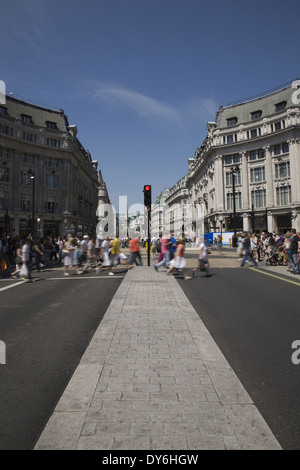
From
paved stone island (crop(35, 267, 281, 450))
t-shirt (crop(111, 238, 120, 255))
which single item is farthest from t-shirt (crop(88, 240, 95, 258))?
paved stone island (crop(35, 267, 281, 450))

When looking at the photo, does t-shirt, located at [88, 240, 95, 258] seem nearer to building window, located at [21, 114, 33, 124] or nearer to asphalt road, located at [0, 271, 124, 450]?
asphalt road, located at [0, 271, 124, 450]

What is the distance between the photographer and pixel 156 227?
149 metres

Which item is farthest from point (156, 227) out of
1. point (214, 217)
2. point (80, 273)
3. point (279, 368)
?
point (279, 368)

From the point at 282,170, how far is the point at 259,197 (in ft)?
19.3

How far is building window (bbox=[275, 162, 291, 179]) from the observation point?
166 ft

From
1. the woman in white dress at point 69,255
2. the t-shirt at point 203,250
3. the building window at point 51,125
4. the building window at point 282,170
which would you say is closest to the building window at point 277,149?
the building window at point 282,170

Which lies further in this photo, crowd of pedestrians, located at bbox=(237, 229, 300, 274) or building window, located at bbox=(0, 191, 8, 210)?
building window, located at bbox=(0, 191, 8, 210)

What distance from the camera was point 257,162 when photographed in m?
54.8

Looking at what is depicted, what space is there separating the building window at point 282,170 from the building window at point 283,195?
2.05m

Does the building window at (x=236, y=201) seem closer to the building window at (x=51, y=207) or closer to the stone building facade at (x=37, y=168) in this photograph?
the stone building facade at (x=37, y=168)

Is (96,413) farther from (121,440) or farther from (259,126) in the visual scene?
(259,126)

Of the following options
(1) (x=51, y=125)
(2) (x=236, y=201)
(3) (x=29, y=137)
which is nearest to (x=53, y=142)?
(1) (x=51, y=125)

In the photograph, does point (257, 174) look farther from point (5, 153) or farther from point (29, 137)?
point (5, 153)

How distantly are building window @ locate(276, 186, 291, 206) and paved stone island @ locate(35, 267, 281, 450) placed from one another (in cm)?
5103
